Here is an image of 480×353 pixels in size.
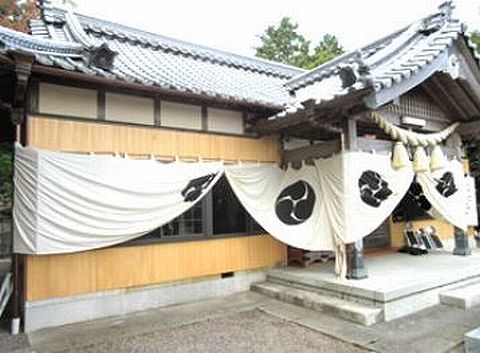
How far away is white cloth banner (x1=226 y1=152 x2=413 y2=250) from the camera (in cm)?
620

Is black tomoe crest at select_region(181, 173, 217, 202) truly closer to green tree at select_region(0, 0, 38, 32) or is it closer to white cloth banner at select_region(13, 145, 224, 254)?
white cloth banner at select_region(13, 145, 224, 254)

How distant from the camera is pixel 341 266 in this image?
21.0 ft

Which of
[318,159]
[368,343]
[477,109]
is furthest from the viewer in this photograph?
[477,109]

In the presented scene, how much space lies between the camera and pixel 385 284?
5805 mm

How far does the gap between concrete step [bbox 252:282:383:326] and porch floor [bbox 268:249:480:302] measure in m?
0.18

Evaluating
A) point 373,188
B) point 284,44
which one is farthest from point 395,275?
point 284,44

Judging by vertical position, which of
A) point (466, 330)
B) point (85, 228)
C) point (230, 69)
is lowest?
point (466, 330)

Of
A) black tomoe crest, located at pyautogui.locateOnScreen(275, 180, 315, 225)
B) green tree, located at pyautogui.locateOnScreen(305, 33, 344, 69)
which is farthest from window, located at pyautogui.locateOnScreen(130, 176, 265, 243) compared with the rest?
green tree, located at pyautogui.locateOnScreen(305, 33, 344, 69)

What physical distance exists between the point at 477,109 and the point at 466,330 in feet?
17.7

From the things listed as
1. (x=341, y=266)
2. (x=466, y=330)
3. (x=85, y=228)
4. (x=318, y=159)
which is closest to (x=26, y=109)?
(x=85, y=228)

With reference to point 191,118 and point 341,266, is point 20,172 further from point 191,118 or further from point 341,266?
point 341,266

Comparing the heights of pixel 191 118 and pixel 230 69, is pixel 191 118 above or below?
below

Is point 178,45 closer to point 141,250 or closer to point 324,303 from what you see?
point 141,250

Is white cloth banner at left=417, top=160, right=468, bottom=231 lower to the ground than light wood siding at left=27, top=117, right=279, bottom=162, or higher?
lower
